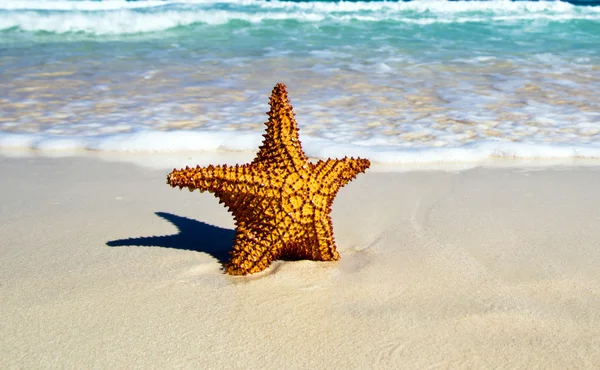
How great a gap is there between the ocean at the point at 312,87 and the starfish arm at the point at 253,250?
2205 millimetres

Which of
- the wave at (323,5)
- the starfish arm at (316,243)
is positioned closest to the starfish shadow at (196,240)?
the starfish arm at (316,243)

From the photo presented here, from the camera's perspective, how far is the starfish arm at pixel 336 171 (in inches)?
123

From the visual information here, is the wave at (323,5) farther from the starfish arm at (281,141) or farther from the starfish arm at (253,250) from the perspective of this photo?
the starfish arm at (253,250)

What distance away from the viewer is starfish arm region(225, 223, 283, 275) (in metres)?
3.01

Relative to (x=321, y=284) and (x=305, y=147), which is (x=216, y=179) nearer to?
(x=321, y=284)

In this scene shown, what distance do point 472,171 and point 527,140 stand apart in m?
0.98

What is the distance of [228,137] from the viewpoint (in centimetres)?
564

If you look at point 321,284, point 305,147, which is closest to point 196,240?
point 321,284

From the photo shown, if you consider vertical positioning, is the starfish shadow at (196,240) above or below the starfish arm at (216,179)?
below

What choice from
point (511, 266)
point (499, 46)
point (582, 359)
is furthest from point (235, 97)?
point (499, 46)

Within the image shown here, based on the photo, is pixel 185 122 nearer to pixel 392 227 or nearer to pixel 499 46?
pixel 392 227

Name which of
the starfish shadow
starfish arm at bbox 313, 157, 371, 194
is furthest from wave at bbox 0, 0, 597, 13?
starfish arm at bbox 313, 157, 371, 194

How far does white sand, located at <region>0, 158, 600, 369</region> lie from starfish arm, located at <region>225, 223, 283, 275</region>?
0.05 m

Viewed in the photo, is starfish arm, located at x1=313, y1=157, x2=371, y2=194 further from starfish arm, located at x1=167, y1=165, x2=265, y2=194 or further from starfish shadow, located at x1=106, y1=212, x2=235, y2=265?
starfish shadow, located at x1=106, y1=212, x2=235, y2=265
